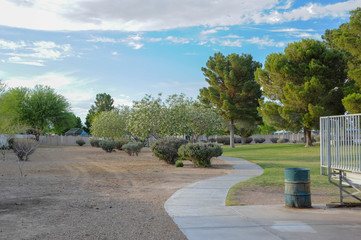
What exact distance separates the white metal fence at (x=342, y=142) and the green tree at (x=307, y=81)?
2938 cm

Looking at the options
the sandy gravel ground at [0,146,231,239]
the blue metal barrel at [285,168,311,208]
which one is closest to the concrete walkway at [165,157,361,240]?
the blue metal barrel at [285,168,311,208]

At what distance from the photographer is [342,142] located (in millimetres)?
8734

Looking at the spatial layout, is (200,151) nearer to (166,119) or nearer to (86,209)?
(166,119)

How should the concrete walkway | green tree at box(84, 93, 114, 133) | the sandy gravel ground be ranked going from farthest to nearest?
1. green tree at box(84, 93, 114, 133)
2. the sandy gravel ground
3. the concrete walkway

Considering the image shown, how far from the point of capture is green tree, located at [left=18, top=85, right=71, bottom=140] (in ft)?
191

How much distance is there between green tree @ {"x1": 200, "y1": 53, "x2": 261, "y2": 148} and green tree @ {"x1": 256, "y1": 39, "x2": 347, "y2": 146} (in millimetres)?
8519

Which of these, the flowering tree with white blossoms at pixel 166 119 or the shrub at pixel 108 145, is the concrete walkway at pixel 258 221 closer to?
the flowering tree with white blossoms at pixel 166 119

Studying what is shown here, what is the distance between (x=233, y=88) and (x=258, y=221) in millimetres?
46360

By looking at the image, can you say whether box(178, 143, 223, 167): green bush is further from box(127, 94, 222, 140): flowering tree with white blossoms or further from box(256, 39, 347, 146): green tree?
box(256, 39, 347, 146): green tree

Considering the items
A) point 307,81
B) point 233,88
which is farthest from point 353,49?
point 233,88

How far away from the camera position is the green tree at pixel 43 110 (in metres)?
58.1

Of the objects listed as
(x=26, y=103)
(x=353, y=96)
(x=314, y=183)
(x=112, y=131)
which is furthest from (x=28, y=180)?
(x=26, y=103)

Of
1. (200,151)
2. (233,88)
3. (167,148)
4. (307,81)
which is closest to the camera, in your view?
(200,151)

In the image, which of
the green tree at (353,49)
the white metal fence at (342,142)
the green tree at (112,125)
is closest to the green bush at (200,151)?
the white metal fence at (342,142)
